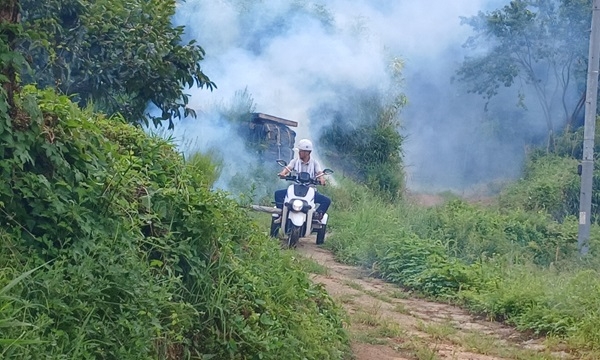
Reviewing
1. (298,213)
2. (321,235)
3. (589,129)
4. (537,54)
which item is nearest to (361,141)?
(537,54)

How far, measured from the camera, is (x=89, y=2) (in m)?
7.14

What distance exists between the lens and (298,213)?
1090 cm

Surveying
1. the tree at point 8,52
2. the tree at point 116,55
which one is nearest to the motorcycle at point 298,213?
the tree at point 116,55

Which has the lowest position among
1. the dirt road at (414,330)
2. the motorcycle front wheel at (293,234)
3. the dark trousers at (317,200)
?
the dirt road at (414,330)

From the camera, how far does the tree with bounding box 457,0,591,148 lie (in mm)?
25297

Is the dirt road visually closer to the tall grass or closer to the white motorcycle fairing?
the tall grass

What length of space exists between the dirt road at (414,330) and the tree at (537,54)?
59.2 ft

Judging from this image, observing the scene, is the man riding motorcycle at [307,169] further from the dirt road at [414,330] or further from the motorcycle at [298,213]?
the dirt road at [414,330]

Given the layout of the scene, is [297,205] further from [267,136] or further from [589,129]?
[267,136]

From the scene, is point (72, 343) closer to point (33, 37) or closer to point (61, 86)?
point (33, 37)

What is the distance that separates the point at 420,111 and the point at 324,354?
968 inches

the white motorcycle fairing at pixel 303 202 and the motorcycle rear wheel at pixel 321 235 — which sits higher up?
the white motorcycle fairing at pixel 303 202

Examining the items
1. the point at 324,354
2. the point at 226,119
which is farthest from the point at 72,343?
the point at 226,119

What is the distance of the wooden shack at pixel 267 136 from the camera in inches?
689
